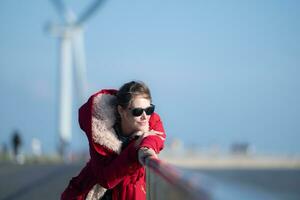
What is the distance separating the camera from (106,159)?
517 centimetres

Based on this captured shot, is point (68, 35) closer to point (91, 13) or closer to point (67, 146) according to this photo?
point (91, 13)

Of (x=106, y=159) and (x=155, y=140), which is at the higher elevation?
(x=155, y=140)

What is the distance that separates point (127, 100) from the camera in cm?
512

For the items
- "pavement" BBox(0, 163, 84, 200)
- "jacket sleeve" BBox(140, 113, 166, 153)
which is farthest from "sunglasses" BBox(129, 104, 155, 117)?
"pavement" BBox(0, 163, 84, 200)

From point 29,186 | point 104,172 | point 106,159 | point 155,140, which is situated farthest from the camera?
point 29,186

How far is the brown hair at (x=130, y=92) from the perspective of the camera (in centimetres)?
513

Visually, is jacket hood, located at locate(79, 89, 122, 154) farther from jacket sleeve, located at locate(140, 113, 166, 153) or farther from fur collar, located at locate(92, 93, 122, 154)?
jacket sleeve, located at locate(140, 113, 166, 153)

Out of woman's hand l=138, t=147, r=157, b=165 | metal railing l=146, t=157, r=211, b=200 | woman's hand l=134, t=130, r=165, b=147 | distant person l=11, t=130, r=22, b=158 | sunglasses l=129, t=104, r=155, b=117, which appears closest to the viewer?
metal railing l=146, t=157, r=211, b=200

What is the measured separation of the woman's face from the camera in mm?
5066

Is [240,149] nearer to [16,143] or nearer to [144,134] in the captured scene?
[16,143]

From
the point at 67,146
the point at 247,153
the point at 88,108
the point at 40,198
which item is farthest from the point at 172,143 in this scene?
the point at 88,108

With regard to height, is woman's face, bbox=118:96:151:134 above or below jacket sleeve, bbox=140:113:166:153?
above

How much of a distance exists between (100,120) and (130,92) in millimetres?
222

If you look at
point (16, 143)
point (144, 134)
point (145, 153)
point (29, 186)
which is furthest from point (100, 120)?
point (16, 143)
